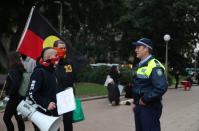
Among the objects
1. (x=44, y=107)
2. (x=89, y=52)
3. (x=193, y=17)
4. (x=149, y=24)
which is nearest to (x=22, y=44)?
(x=44, y=107)

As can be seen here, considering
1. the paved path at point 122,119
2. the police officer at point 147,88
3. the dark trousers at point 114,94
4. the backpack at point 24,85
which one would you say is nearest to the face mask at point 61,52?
the backpack at point 24,85

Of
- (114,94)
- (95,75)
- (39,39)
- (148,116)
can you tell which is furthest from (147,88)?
(95,75)

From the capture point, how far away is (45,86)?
7.20 metres

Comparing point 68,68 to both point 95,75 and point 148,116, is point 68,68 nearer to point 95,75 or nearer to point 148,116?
point 148,116

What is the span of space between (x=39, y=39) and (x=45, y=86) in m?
2.55

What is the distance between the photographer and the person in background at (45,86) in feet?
23.2

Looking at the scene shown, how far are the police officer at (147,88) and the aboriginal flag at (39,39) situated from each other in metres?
2.27

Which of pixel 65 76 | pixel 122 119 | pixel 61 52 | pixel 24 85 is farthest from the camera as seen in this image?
pixel 122 119

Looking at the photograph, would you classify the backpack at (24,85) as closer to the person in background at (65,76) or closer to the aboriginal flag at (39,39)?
the aboriginal flag at (39,39)

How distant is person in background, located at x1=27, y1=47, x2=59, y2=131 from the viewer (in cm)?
706

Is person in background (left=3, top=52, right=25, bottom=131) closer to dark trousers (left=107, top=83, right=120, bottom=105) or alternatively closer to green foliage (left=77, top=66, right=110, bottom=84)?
dark trousers (left=107, top=83, right=120, bottom=105)

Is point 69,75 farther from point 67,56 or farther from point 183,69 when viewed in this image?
point 183,69

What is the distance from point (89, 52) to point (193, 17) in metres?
22.1

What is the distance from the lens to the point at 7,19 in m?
27.2
